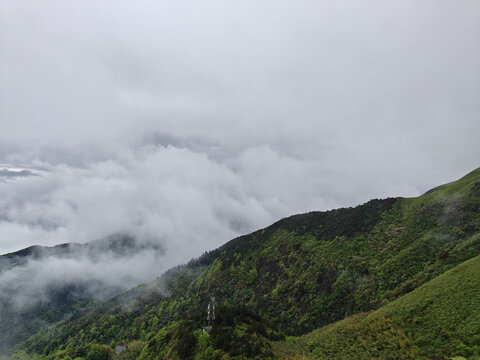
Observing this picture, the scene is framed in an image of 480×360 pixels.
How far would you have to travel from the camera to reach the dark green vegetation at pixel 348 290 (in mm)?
45000

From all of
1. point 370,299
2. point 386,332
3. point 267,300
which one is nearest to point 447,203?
point 370,299

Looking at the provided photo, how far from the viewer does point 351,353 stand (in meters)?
44.8

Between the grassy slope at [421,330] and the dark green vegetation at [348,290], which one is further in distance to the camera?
the dark green vegetation at [348,290]

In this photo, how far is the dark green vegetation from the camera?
4500 centimetres

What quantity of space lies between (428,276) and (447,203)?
45.8 meters

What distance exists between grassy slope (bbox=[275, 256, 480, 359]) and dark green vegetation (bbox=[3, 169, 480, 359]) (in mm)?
186

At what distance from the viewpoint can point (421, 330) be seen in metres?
43.5

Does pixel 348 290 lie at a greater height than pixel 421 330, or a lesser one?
lesser

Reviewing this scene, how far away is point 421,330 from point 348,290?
50.1m

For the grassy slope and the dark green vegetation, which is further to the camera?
the dark green vegetation

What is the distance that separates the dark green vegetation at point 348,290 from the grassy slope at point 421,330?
186 millimetres

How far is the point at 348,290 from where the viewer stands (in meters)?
90.8

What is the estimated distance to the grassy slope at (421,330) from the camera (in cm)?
3834

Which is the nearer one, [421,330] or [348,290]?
[421,330]
